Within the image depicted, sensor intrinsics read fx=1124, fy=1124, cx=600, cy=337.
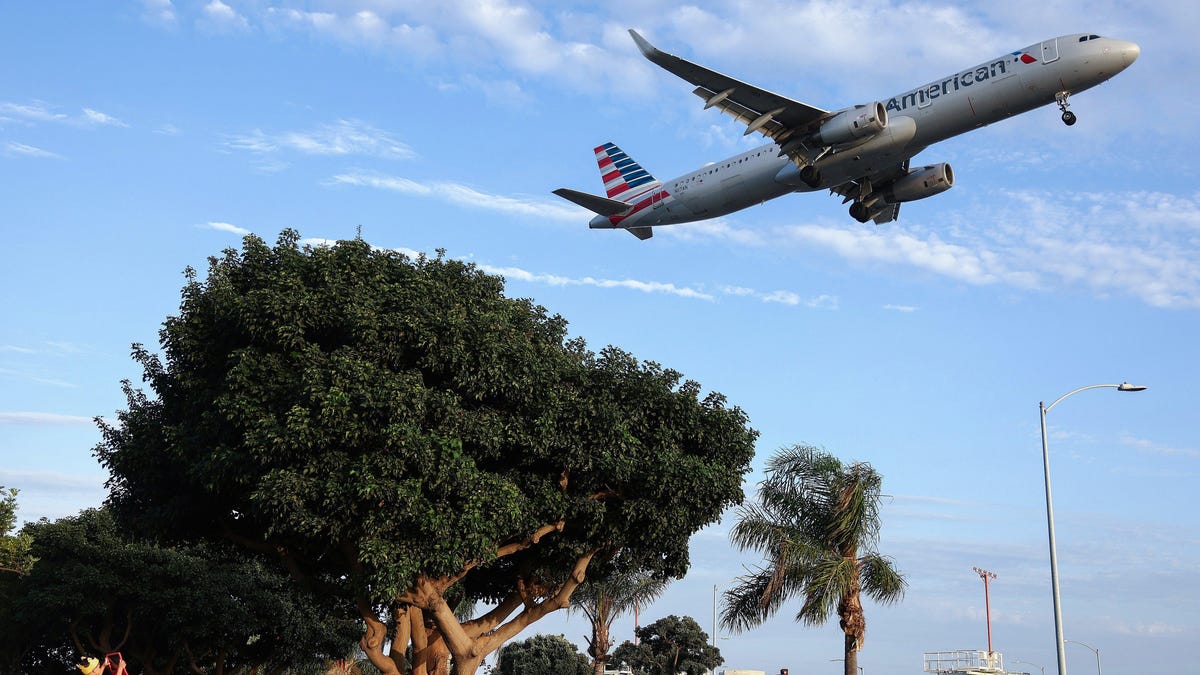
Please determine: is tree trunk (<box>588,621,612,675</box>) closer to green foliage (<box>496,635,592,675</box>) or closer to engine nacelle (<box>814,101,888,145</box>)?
green foliage (<box>496,635,592,675</box>)

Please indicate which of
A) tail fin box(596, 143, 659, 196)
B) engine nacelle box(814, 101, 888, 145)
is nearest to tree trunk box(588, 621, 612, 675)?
tail fin box(596, 143, 659, 196)

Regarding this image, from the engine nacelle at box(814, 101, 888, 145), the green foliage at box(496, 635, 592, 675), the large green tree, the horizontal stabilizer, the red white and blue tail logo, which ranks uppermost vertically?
the red white and blue tail logo

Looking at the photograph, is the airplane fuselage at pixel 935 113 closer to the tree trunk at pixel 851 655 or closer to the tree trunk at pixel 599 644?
the tree trunk at pixel 851 655

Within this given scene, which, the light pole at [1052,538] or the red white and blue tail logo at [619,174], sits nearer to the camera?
the light pole at [1052,538]

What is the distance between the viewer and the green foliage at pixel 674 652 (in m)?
61.5

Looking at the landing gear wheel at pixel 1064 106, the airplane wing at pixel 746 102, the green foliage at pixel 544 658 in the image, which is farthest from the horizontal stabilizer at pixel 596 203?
the green foliage at pixel 544 658

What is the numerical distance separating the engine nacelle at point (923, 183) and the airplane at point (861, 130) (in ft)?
0.12

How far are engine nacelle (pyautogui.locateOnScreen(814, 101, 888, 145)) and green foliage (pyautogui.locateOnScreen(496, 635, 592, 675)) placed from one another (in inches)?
1860

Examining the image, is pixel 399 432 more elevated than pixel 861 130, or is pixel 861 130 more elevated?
Answer: pixel 861 130

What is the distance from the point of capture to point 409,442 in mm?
23469

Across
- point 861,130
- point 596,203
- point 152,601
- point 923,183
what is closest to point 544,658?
point 152,601

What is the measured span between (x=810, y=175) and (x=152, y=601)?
98.7 ft

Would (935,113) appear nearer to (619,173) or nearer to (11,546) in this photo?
(619,173)

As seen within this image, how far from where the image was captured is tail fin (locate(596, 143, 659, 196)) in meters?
47.8
